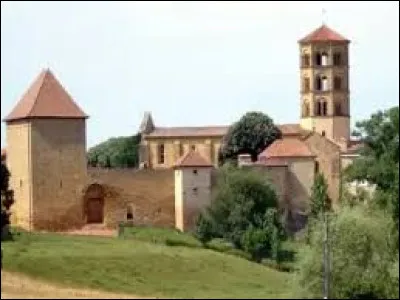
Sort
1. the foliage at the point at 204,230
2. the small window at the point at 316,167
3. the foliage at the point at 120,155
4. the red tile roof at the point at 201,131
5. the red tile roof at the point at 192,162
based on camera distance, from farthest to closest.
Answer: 1. the foliage at the point at 120,155
2. the red tile roof at the point at 201,131
3. the small window at the point at 316,167
4. the red tile roof at the point at 192,162
5. the foliage at the point at 204,230

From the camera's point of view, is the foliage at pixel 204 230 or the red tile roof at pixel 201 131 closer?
the foliage at pixel 204 230

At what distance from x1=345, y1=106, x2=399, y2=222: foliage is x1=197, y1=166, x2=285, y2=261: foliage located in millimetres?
23248

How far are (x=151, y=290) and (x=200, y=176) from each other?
36.4 meters

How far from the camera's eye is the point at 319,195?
84250 millimetres

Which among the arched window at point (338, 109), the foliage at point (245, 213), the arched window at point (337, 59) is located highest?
the arched window at point (337, 59)

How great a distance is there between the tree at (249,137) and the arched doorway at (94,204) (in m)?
20.0

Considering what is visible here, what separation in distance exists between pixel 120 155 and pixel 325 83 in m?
15.7

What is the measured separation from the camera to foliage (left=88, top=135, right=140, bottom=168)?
391 feet

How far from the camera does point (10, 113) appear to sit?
79.4 meters

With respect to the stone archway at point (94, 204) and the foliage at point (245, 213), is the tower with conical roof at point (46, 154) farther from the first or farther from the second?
the foliage at point (245, 213)

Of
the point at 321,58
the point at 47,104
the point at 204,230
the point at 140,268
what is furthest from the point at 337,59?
the point at 140,268

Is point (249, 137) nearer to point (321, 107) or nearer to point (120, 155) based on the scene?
point (321, 107)

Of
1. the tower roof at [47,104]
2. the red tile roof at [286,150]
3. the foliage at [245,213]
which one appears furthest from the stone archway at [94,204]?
the red tile roof at [286,150]

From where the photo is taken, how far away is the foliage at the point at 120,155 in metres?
119
